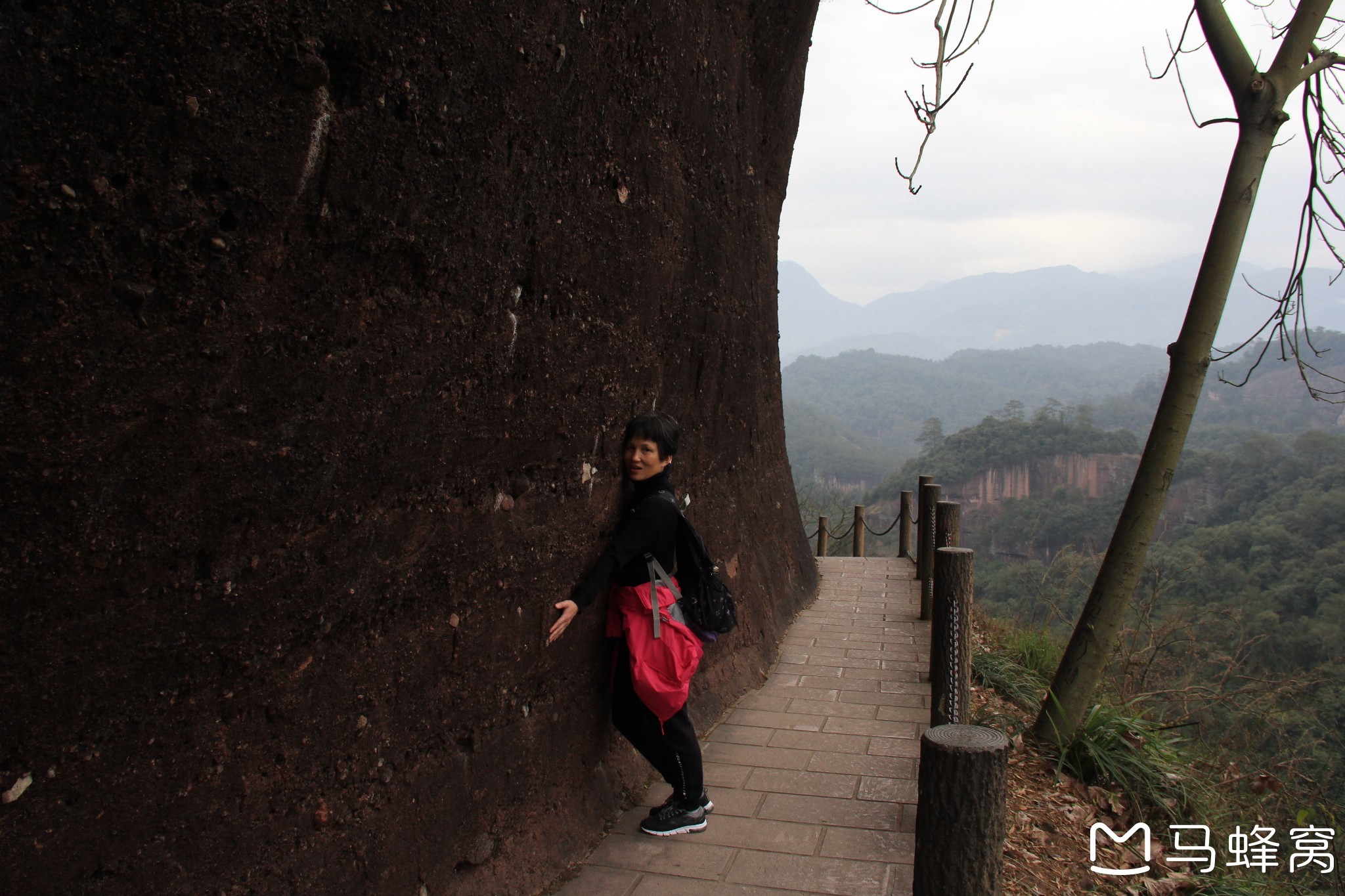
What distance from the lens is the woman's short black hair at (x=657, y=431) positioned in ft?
11.1

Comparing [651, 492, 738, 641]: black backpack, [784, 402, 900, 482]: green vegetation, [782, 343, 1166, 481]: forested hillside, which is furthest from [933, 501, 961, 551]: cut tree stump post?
[782, 343, 1166, 481]: forested hillside

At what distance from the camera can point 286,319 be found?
1988 millimetres

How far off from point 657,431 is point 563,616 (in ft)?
2.68

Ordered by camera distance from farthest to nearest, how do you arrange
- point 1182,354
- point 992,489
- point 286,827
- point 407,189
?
point 992,489 → point 1182,354 → point 407,189 → point 286,827

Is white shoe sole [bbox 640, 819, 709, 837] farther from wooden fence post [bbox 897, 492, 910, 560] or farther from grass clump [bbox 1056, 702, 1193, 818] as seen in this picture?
wooden fence post [bbox 897, 492, 910, 560]

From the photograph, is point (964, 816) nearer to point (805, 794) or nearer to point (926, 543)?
point (805, 794)

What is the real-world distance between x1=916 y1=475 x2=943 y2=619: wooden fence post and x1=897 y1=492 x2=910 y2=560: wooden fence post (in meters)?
2.26

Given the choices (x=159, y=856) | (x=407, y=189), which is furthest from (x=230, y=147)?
(x=159, y=856)

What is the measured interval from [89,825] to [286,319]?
1051 millimetres

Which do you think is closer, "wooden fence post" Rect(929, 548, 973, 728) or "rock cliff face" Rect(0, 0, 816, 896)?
"rock cliff face" Rect(0, 0, 816, 896)

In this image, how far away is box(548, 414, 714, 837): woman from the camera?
3.14 metres

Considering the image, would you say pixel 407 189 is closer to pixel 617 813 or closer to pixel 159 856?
pixel 159 856

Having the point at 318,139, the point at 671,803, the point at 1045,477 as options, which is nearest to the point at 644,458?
the point at 671,803

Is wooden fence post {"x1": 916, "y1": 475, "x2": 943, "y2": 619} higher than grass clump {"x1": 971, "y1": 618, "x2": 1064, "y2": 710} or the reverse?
higher
